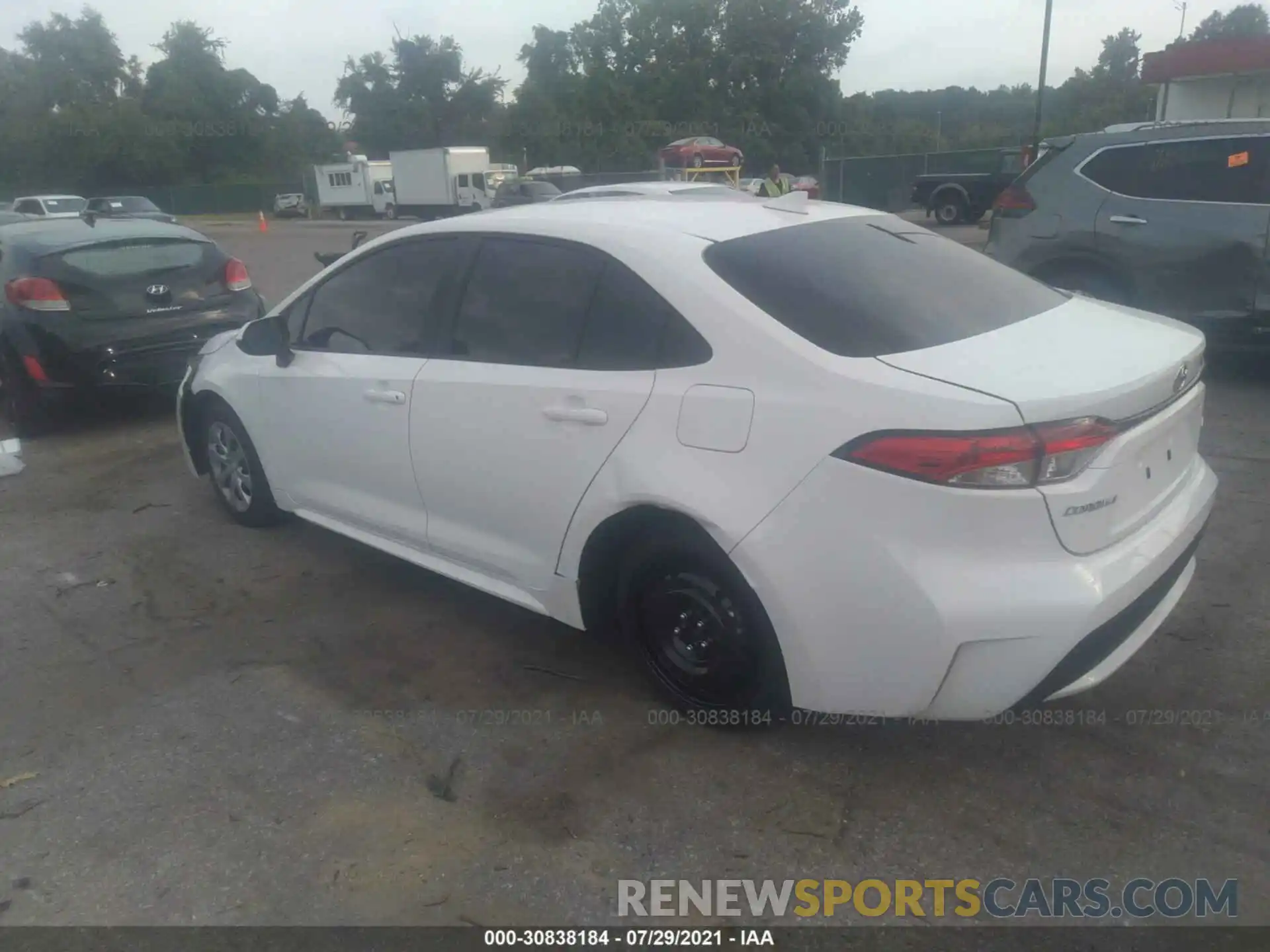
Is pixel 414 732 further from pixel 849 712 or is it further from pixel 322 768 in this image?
pixel 849 712

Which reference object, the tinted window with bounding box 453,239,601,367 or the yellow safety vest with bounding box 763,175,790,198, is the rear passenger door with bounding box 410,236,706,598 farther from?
the yellow safety vest with bounding box 763,175,790,198

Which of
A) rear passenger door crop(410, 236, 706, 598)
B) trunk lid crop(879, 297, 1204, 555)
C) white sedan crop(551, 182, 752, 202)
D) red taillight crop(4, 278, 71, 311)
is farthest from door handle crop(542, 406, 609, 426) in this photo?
red taillight crop(4, 278, 71, 311)

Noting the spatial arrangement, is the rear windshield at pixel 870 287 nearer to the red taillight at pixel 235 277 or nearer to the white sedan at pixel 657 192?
the white sedan at pixel 657 192

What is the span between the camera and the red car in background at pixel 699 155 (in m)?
31.8

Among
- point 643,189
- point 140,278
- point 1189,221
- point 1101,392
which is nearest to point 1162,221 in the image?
A: point 1189,221

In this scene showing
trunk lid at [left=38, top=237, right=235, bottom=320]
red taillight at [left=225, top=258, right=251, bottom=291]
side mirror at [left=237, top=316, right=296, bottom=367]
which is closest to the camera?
side mirror at [left=237, top=316, right=296, bottom=367]

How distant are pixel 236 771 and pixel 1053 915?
241cm

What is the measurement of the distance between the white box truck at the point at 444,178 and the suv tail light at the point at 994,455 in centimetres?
3891

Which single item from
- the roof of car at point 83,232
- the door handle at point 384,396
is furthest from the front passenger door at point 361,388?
the roof of car at point 83,232

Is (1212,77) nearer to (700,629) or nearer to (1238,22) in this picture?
(700,629)

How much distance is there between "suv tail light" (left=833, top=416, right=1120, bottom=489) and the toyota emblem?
58 cm

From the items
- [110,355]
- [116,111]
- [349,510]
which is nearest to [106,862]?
[349,510]

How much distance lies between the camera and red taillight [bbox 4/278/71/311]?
6.89m

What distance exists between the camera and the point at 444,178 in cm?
4134
